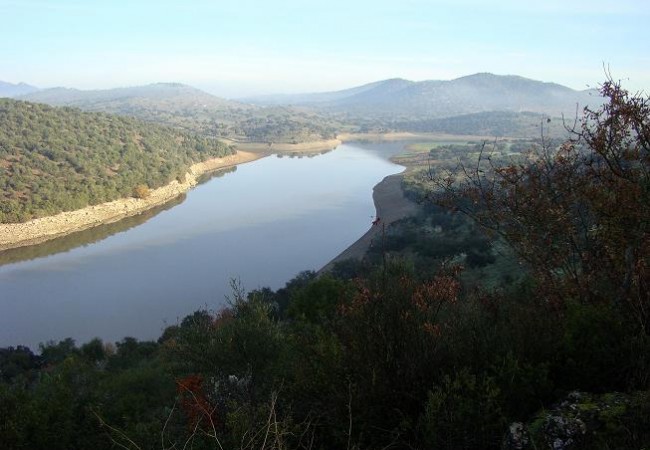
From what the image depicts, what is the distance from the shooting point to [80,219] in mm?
36219

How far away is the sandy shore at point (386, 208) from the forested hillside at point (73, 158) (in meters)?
20.2

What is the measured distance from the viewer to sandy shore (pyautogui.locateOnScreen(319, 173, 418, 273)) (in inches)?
1133

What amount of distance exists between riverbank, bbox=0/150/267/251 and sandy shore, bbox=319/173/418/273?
18.7 meters

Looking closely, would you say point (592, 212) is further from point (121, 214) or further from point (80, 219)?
point (121, 214)

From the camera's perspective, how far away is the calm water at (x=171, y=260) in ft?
67.8

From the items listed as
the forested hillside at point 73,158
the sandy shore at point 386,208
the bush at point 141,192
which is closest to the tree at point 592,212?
the sandy shore at point 386,208

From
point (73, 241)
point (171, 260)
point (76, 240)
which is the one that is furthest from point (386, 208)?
point (73, 241)

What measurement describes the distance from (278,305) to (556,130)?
95.4 m

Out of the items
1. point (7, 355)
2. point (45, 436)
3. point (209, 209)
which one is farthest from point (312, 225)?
point (45, 436)

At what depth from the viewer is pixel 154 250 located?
30234 mm

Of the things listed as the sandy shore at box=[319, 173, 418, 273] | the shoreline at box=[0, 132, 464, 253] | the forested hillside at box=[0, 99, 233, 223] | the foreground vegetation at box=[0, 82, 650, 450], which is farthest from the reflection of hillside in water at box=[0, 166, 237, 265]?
the foreground vegetation at box=[0, 82, 650, 450]

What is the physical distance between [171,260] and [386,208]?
60.7ft

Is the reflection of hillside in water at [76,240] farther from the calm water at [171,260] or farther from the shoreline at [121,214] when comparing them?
the shoreline at [121,214]

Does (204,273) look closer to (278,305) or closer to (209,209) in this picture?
(278,305)
